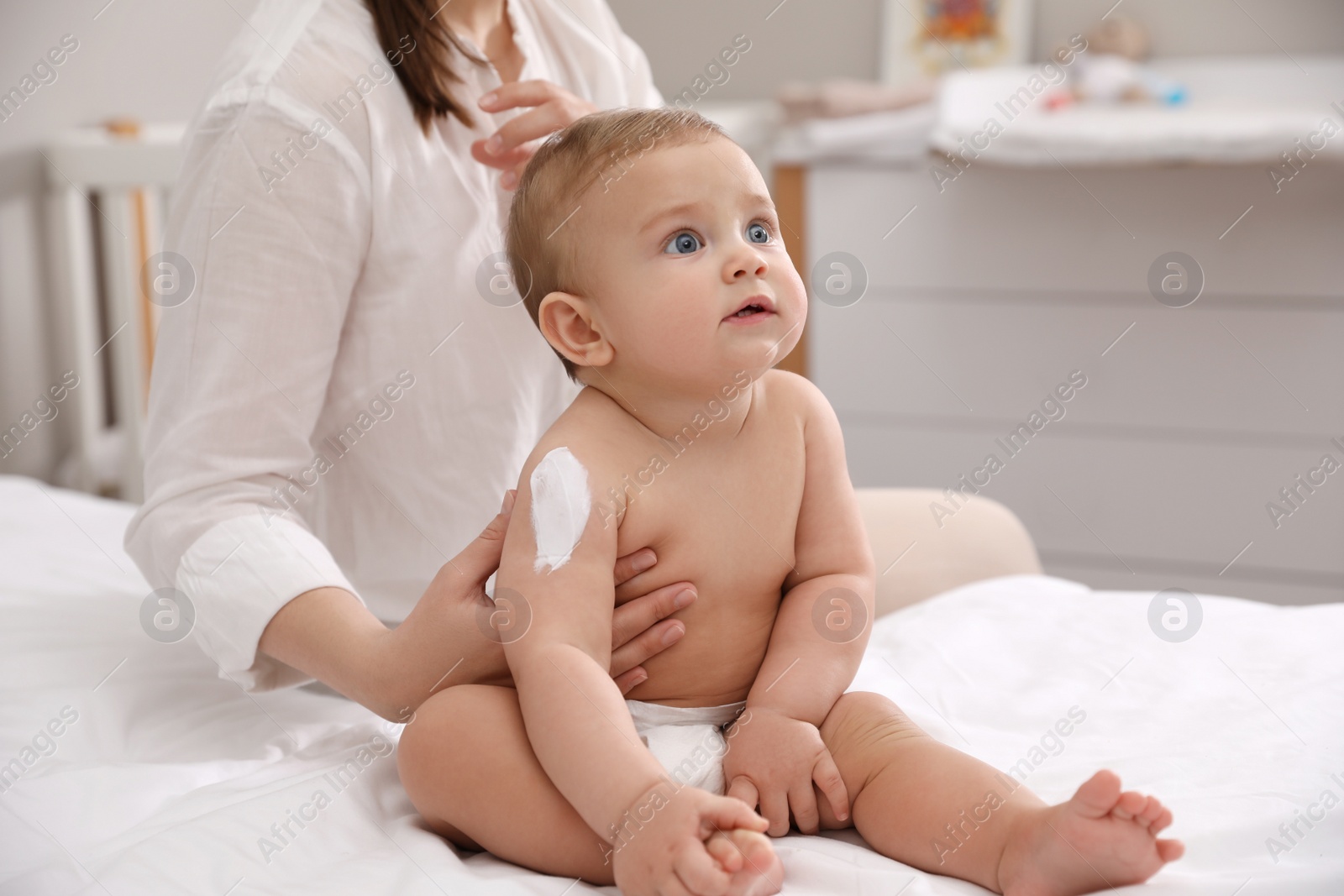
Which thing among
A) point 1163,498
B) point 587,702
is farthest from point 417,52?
point 1163,498

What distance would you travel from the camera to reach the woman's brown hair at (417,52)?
0.97 m

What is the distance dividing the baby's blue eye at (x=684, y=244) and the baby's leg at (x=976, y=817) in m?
0.32

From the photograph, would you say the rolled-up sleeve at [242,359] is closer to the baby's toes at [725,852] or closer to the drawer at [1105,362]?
the baby's toes at [725,852]

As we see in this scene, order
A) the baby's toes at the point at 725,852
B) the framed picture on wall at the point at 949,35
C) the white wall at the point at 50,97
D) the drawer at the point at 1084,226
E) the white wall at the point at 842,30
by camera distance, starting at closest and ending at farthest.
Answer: the baby's toes at the point at 725,852 → the white wall at the point at 50,97 → the drawer at the point at 1084,226 → the white wall at the point at 842,30 → the framed picture on wall at the point at 949,35

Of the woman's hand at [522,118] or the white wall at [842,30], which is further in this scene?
the white wall at [842,30]

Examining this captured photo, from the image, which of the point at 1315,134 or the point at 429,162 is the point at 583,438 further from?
the point at 1315,134

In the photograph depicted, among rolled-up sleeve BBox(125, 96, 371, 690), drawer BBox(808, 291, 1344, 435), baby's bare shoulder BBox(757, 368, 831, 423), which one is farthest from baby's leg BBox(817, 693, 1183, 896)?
drawer BBox(808, 291, 1344, 435)

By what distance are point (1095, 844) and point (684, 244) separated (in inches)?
16.9

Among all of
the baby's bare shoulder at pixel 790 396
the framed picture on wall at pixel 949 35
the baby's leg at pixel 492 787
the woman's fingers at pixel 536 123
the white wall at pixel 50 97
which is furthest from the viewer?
the framed picture on wall at pixel 949 35

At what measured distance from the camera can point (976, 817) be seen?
639mm

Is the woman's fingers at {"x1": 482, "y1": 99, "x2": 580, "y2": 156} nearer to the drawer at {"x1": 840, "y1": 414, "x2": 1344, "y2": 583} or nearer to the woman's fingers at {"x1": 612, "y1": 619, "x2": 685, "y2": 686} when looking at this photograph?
the woman's fingers at {"x1": 612, "y1": 619, "x2": 685, "y2": 686}

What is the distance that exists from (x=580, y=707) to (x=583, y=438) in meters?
0.19

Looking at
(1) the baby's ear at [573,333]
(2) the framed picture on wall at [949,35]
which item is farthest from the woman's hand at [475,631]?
(2) the framed picture on wall at [949,35]

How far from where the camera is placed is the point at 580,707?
648mm
